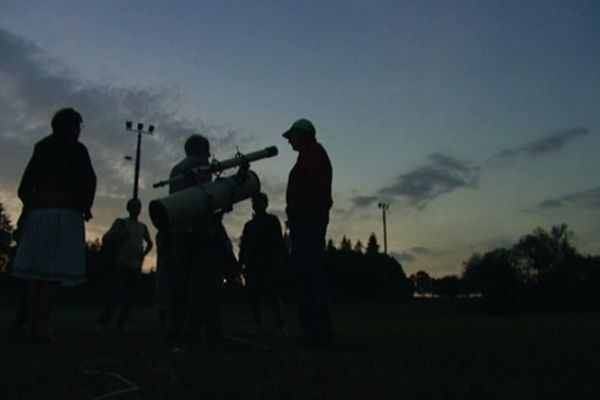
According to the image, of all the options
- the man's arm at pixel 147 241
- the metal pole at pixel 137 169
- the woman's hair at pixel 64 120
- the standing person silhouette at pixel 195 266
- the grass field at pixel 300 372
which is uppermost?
the metal pole at pixel 137 169

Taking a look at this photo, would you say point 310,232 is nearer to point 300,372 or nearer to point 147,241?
point 300,372

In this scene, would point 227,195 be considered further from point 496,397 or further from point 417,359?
point 496,397

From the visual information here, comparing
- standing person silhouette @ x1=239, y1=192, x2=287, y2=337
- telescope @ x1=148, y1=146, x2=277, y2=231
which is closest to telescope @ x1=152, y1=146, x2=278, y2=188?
telescope @ x1=148, y1=146, x2=277, y2=231

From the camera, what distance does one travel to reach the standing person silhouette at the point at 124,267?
10531mm

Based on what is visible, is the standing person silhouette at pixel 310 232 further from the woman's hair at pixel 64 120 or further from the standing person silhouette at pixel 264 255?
the standing person silhouette at pixel 264 255

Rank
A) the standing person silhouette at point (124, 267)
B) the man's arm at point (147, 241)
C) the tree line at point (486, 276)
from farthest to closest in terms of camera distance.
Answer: the tree line at point (486, 276), the man's arm at point (147, 241), the standing person silhouette at point (124, 267)

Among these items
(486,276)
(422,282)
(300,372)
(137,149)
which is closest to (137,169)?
(137,149)

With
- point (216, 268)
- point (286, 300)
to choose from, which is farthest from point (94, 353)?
point (286, 300)

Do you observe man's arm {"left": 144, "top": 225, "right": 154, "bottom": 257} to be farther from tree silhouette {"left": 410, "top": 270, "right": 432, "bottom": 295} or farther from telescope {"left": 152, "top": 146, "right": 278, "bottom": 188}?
tree silhouette {"left": 410, "top": 270, "right": 432, "bottom": 295}

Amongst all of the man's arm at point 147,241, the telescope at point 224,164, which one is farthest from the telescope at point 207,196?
the man's arm at point 147,241

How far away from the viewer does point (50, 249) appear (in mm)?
6898

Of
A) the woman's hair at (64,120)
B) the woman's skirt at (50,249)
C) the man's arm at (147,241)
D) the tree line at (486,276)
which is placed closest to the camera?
the woman's skirt at (50,249)

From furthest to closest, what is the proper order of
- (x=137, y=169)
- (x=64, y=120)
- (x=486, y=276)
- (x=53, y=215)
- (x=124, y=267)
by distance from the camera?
(x=486, y=276) → (x=137, y=169) → (x=124, y=267) → (x=64, y=120) → (x=53, y=215)

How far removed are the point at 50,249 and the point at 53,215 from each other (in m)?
0.34
